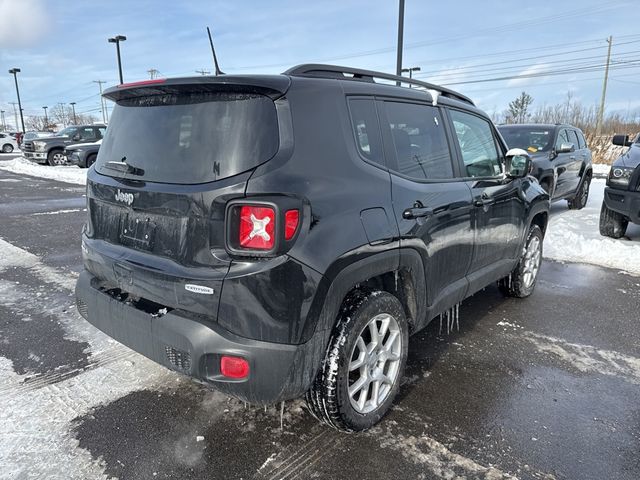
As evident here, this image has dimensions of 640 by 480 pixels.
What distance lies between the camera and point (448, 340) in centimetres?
381

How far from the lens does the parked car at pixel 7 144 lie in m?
32.6

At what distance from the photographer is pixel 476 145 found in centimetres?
378

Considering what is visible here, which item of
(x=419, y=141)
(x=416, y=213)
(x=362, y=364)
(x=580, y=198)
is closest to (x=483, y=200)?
(x=419, y=141)

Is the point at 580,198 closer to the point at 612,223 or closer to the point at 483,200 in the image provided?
the point at 612,223

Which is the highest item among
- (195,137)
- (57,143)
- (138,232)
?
(195,137)

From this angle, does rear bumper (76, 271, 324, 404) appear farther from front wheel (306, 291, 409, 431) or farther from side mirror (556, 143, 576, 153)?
side mirror (556, 143, 576, 153)

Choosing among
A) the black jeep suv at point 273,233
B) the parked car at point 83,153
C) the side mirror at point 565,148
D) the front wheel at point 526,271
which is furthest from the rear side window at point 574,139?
the parked car at point 83,153

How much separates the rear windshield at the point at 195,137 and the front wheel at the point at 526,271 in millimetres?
3351

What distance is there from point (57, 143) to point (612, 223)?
21.4 m

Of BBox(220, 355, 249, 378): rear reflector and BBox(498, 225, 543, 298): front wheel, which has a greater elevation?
BBox(220, 355, 249, 378): rear reflector

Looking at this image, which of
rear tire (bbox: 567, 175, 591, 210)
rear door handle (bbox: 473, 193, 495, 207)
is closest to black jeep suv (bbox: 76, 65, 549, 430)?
rear door handle (bbox: 473, 193, 495, 207)

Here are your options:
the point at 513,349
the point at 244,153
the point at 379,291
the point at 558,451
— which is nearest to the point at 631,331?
the point at 513,349

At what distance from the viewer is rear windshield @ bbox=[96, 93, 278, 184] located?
2129 millimetres

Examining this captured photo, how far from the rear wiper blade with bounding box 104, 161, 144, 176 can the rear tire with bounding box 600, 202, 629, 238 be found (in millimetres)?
6987
